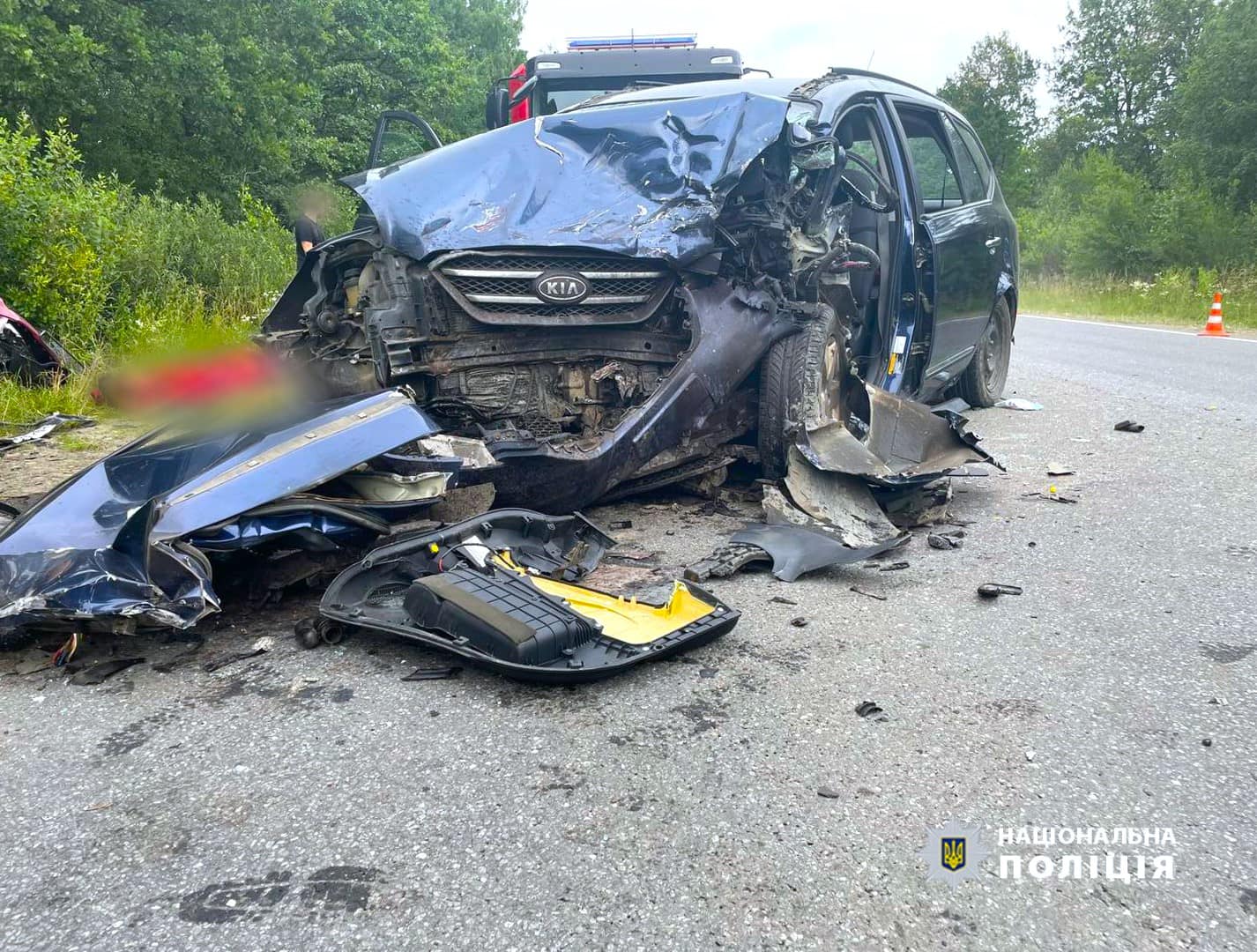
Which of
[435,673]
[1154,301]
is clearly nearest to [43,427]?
[435,673]

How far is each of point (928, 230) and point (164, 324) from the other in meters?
5.94

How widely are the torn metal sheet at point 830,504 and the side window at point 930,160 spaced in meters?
1.99

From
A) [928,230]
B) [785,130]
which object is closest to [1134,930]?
[785,130]

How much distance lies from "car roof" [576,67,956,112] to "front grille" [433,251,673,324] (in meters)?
1.15

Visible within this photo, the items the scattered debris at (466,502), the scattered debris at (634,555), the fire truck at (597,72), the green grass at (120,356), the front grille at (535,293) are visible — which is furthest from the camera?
the fire truck at (597,72)

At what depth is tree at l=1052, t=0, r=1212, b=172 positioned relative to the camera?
→ 30.7m

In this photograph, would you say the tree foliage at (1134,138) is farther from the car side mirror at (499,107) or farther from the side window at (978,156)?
the car side mirror at (499,107)

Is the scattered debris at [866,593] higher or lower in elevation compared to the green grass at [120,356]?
lower

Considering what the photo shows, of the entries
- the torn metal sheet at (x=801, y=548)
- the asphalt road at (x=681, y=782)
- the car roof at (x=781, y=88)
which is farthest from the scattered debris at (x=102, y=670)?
the car roof at (x=781, y=88)

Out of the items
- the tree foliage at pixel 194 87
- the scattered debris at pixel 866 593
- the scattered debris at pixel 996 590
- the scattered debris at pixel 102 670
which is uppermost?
the tree foliage at pixel 194 87

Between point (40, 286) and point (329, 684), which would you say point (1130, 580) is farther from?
point (40, 286)

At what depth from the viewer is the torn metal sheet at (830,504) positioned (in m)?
3.82

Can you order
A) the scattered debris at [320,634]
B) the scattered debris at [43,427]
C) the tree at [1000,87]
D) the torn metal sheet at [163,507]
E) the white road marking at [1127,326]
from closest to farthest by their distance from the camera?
the torn metal sheet at [163,507] → the scattered debris at [320,634] → the scattered debris at [43,427] → the white road marking at [1127,326] → the tree at [1000,87]

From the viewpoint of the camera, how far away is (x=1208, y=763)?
2.16 metres
